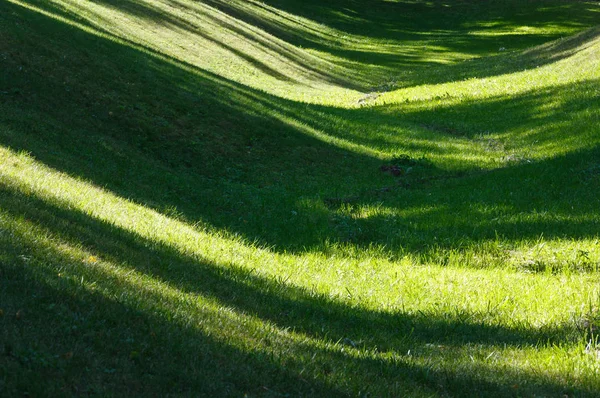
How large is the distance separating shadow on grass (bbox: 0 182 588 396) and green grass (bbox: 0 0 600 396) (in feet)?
0.08

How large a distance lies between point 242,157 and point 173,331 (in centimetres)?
1054

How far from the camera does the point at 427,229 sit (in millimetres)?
11734

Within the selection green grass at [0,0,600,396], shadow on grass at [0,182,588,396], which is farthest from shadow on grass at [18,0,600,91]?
shadow on grass at [0,182,588,396]

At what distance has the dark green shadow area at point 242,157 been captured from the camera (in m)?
11.6

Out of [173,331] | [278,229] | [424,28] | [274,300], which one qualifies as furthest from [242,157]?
[424,28]

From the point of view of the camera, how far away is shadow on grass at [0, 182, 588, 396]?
185 inches

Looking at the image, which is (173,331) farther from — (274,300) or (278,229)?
(278,229)

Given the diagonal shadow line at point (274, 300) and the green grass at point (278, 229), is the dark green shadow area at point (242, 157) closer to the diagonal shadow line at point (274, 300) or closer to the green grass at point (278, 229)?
the green grass at point (278, 229)

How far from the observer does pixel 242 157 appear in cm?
1589

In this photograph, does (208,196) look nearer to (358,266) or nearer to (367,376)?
(358,266)

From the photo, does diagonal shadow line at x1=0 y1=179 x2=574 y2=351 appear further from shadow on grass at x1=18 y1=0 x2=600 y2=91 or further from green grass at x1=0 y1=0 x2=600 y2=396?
shadow on grass at x1=18 y1=0 x2=600 y2=91

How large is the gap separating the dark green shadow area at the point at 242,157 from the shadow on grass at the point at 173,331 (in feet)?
11.1

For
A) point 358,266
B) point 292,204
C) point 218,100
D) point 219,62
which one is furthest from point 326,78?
point 358,266

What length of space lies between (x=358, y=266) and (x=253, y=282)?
232 centimetres
